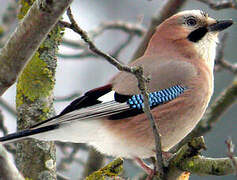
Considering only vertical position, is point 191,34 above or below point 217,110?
above

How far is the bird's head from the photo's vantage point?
5.15 m

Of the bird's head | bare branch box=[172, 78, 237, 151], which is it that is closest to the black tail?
bare branch box=[172, 78, 237, 151]

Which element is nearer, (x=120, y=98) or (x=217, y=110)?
(x=120, y=98)

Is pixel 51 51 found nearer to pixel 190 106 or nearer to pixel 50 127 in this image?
pixel 50 127

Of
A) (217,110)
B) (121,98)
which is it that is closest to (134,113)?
(121,98)

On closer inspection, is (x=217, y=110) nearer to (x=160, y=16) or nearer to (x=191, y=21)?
(x=191, y=21)

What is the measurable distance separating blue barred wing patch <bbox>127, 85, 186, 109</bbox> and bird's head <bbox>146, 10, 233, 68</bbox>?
0.74 meters

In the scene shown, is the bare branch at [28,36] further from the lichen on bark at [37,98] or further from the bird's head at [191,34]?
the bird's head at [191,34]

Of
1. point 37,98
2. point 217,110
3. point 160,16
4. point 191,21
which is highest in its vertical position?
point 160,16

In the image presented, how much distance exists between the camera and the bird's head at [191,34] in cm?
515

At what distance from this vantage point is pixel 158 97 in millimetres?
4422

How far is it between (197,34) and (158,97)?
1125 mm

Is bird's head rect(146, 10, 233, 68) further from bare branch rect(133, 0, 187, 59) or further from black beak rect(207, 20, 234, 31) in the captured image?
bare branch rect(133, 0, 187, 59)

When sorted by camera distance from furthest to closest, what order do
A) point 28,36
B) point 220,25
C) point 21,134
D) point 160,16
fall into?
point 160,16
point 220,25
point 21,134
point 28,36
